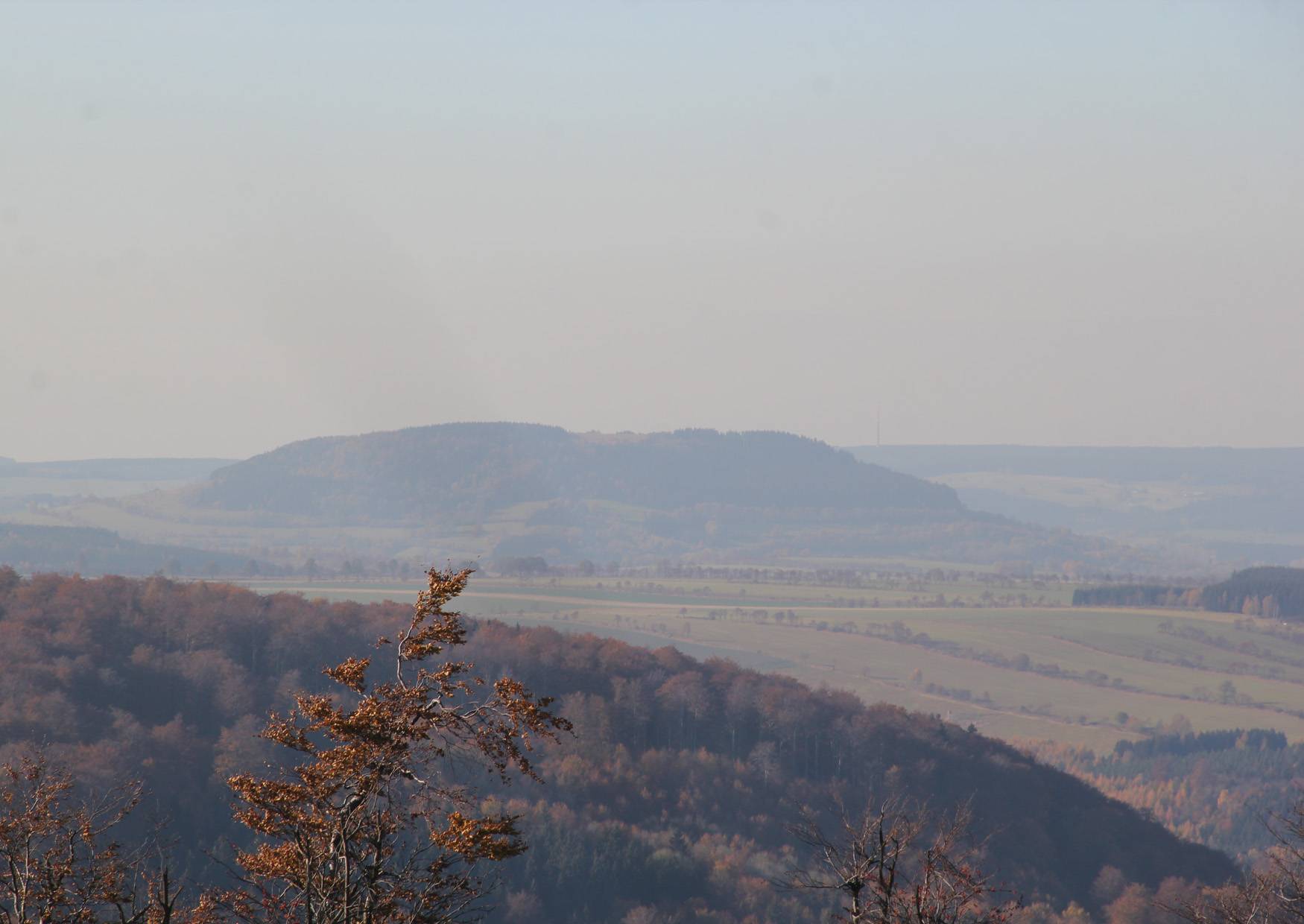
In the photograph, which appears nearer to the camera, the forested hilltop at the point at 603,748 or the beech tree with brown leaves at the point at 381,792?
the beech tree with brown leaves at the point at 381,792

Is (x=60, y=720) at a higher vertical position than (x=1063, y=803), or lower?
higher

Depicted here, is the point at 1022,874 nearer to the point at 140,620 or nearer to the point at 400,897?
the point at 140,620

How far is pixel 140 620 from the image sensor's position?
122 m

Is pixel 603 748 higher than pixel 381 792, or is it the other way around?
pixel 381 792

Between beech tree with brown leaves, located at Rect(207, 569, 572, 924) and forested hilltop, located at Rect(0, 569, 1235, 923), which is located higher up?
beech tree with brown leaves, located at Rect(207, 569, 572, 924)

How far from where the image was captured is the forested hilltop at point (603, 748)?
304ft

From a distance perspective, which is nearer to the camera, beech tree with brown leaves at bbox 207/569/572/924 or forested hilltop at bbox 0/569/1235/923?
beech tree with brown leaves at bbox 207/569/572/924

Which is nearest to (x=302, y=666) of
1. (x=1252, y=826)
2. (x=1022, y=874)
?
(x=1022, y=874)

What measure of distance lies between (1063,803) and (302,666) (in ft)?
199

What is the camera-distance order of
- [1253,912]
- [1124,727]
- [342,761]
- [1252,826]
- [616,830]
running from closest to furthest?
[342,761] → [1253,912] → [616,830] → [1252,826] → [1124,727]

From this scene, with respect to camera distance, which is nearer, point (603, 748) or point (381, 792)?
point (381, 792)

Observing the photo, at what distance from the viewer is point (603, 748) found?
4818 inches

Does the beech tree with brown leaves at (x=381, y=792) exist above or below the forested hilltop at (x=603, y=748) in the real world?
above

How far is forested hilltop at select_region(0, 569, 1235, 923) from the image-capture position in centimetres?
9256
